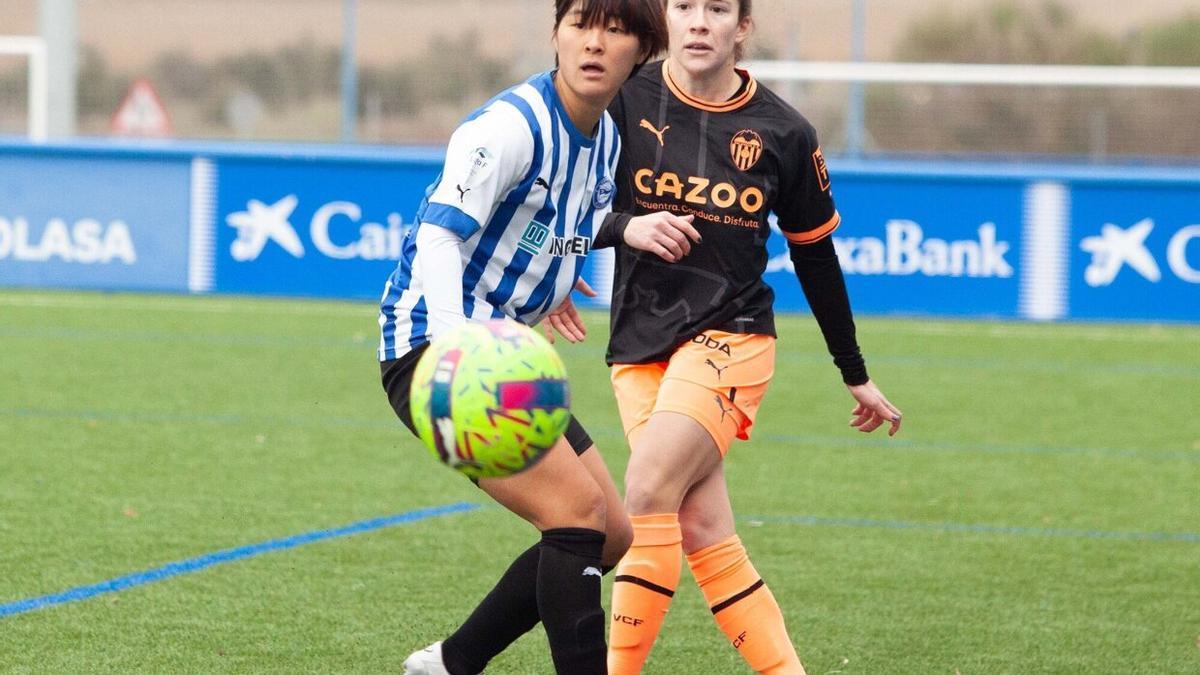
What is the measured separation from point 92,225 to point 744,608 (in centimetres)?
1164

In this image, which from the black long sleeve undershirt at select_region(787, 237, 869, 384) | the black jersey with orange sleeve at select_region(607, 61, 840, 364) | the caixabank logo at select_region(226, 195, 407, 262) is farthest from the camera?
the caixabank logo at select_region(226, 195, 407, 262)

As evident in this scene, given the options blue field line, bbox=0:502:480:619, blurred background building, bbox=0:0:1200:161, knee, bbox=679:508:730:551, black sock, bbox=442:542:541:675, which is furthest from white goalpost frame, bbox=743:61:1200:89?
black sock, bbox=442:542:541:675

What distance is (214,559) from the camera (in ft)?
19.9

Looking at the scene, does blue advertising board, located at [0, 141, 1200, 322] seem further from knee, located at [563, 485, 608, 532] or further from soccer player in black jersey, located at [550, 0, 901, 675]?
knee, located at [563, 485, 608, 532]

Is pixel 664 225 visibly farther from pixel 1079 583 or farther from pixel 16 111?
pixel 16 111

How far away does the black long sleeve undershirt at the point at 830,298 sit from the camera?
4637mm

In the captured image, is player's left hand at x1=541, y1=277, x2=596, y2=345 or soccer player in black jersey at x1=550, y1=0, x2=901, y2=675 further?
player's left hand at x1=541, y1=277, x2=596, y2=345

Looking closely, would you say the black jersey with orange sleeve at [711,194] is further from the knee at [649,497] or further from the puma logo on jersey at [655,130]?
the knee at [649,497]

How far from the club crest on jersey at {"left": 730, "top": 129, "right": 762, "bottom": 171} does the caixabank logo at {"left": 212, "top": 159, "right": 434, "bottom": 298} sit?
1050 centimetres

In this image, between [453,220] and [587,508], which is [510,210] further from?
[587,508]

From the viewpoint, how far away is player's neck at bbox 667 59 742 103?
14.9 feet

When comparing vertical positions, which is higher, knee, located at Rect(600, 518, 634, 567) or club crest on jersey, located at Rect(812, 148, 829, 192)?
club crest on jersey, located at Rect(812, 148, 829, 192)

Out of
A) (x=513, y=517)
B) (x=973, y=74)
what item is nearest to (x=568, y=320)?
(x=513, y=517)

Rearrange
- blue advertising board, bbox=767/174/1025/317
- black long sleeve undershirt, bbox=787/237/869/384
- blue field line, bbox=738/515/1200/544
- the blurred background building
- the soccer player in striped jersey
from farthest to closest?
1. the blurred background building
2. blue advertising board, bbox=767/174/1025/317
3. blue field line, bbox=738/515/1200/544
4. black long sleeve undershirt, bbox=787/237/869/384
5. the soccer player in striped jersey
